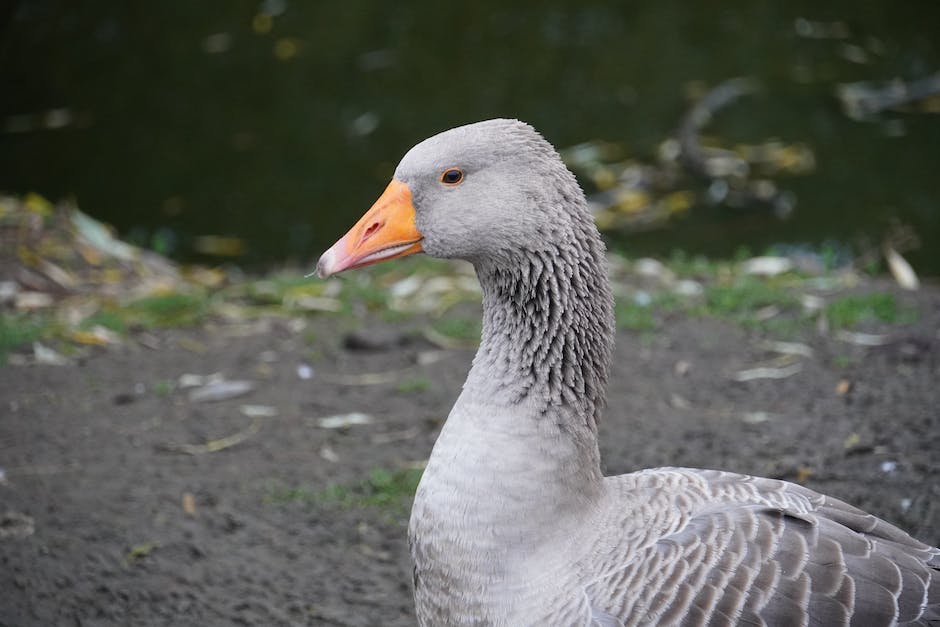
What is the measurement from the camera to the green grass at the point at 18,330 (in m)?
6.82

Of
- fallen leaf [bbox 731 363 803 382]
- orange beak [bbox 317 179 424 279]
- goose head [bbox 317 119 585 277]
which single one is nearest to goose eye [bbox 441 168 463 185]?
goose head [bbox 317 119 585 277]

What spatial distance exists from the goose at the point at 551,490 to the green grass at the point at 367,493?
63.3 inches

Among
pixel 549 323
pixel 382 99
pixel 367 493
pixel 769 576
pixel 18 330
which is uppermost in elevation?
pixel 382 99

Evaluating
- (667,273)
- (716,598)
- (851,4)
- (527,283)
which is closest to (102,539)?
(527,283)

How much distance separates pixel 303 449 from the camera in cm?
578

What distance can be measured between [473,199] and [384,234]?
0.31m

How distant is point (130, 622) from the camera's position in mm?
4434

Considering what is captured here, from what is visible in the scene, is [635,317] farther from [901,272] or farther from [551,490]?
[551,490]

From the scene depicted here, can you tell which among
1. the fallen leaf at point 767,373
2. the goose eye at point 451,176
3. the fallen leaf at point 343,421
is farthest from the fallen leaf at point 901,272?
the goose eye at point 451,176

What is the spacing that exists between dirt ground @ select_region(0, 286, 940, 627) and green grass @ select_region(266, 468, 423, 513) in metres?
0.03

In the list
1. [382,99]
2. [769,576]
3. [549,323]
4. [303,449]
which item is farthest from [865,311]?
[382,99]

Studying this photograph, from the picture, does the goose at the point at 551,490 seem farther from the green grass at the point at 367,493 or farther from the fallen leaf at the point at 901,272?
the fallen leaf at the point at 901,272

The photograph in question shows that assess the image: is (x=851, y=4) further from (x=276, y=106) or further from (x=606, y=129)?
(x=276, y=106)

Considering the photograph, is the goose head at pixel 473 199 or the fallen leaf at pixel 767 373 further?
the fallen leaf at pixel 767 373
